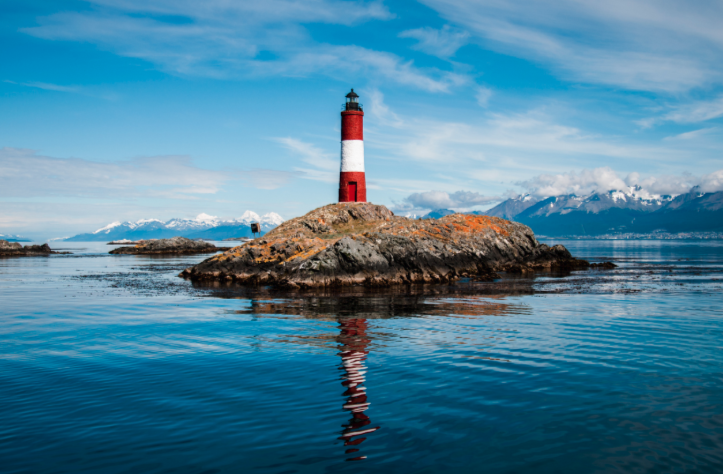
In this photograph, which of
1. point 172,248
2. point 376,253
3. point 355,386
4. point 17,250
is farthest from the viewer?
point 172,248

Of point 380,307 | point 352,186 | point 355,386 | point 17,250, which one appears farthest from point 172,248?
point 355,386

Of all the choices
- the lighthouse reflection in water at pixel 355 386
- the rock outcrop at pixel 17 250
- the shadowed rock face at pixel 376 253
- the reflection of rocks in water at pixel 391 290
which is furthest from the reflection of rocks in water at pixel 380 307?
the rock outcrop at pixel 17 250

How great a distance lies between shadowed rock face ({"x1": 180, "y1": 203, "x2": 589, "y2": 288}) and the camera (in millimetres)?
34406

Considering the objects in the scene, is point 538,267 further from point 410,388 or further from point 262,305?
point 410,388

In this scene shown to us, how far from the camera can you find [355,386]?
34.3ft

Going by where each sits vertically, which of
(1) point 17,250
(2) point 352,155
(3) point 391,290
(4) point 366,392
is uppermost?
(2) point 352,155

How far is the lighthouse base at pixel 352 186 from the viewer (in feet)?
179

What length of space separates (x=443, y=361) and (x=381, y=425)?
4.56 metres

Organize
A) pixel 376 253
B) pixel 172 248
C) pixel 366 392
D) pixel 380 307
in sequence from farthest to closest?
1. pixel 172 248
2. pixel 376 253
3. pixel 380 307
4. pixel 366 392

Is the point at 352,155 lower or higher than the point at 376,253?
higher

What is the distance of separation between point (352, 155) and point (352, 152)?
34cm

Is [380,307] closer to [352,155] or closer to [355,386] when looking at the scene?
[355,386]

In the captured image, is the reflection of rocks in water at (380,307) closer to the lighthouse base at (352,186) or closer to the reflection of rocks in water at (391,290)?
the reflection of rocks in water at (391,290)

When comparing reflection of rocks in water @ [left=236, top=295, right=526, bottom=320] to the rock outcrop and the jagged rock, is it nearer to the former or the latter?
the rock outcrop
